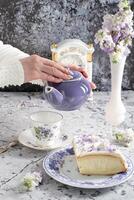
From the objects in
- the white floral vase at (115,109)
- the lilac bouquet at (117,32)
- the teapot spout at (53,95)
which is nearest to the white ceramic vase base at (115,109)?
the white floral vase at (115,109)

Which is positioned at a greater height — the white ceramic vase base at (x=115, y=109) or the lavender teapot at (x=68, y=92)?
the lavender teapot at (x=68, y=92)

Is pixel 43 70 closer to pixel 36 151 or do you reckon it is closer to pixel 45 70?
pixel 45 70

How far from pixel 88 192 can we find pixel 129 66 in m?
0.83

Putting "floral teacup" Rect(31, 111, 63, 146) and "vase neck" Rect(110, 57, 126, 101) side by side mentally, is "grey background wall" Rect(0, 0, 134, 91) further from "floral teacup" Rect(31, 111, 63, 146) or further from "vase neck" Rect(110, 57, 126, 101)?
"floral teacup" Rect(31, 111, 63, 146)

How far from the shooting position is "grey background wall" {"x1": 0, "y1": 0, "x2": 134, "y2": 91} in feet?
5.89

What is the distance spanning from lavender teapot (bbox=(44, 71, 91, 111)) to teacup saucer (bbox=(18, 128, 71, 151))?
9cm

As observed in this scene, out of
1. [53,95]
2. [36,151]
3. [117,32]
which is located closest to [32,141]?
[36,151]

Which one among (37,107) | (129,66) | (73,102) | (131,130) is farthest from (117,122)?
(129,66)

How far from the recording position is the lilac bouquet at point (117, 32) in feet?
4.46

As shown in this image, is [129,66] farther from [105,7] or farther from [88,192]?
[88,192]

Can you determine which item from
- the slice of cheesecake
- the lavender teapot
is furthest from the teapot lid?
the slice of cheesecake

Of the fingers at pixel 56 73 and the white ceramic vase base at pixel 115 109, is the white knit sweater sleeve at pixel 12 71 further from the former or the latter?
the white ceramic vase base at pixel 115 109

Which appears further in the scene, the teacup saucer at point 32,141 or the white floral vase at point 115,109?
the white floral vase at point 115,109

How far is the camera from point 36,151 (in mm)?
1335
